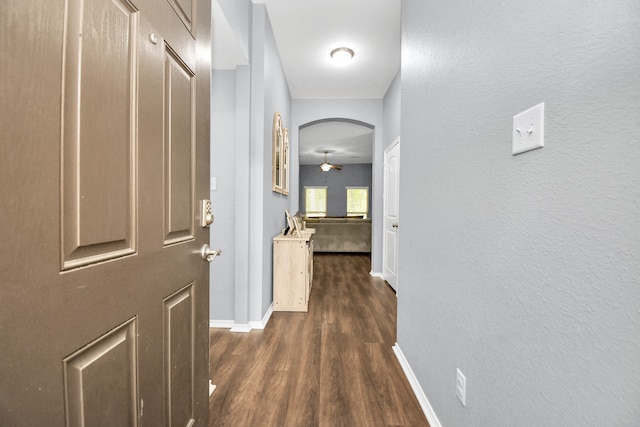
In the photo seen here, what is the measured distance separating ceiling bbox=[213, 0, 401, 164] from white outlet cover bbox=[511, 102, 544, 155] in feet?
5.87

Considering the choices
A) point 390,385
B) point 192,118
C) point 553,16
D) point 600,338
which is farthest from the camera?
point 390,385

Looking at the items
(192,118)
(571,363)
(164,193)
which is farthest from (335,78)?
(571,363)

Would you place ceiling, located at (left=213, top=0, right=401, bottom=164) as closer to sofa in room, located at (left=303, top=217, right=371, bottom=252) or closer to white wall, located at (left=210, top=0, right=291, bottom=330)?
white wall, located at (left=210, top=0, right=291, bottom=330)

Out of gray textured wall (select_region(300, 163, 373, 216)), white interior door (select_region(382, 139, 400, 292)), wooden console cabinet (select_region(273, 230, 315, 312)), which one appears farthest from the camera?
gray textured wall (select_region(300, 163, 373, 216))

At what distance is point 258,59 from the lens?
242 centimetres

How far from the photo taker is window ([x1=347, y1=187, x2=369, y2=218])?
436 inches

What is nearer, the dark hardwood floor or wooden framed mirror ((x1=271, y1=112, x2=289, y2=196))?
the dark hardwood floor

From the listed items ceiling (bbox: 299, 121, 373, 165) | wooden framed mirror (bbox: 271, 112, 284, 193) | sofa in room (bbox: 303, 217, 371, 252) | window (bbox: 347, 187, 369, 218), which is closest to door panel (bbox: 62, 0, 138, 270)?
wooden framed mirror (bbox: 271, 112, 284, 193)

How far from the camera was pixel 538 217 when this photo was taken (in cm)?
72

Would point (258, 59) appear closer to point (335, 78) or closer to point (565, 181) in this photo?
point (335, 78)

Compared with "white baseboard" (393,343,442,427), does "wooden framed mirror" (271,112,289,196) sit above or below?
above

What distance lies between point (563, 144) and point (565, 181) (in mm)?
86

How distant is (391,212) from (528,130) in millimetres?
3415

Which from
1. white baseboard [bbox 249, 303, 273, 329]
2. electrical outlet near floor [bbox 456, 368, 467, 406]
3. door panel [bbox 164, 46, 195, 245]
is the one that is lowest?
white baseboard [bbox 249, 303, 273, 329]
